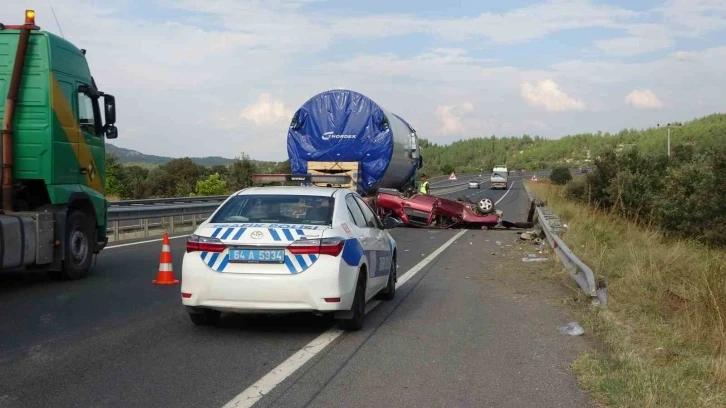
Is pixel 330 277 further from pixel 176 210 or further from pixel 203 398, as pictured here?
pixel 176 210

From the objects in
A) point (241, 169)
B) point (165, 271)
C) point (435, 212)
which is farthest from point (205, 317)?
point (241, 169)

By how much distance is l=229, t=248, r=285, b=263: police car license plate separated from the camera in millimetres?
7188

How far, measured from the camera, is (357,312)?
25.7 ft

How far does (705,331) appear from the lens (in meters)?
7.22

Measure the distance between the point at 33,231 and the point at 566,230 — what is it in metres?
11.8

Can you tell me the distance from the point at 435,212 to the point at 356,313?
1664 cm

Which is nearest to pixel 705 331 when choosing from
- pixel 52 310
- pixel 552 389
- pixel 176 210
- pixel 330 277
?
pixel 552 389

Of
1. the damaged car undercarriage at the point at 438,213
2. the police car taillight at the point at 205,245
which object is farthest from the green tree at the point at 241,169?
the police car taillight at the point at 205,245

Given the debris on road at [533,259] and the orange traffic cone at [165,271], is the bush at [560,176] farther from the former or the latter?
the orange traffic cone at [165,271]

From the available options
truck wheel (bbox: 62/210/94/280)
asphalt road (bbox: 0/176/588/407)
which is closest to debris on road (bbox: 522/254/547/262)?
asphalt road (bbox: 0/176/588/407)

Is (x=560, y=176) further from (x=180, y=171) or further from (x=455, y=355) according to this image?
(x=455, y=355)

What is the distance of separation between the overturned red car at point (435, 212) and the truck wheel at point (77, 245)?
12616 mm

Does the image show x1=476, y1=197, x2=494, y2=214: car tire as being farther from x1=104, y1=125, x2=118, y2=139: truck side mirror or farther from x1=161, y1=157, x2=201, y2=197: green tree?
x1=161, y1=157, x2=201, y2=197: green tree

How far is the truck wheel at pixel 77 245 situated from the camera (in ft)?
36.2
